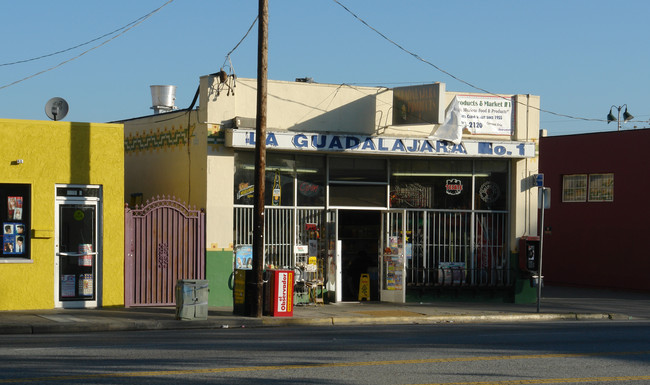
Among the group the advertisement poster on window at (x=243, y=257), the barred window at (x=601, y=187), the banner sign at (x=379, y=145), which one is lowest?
the advertisement poster on window at (x=243, y=257)

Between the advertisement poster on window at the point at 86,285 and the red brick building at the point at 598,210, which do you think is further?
the red brick building at the point at 598,210

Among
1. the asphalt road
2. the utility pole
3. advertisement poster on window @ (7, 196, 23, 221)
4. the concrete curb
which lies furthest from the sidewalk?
advertisement poster on window @ (7, 196, 23, 221)

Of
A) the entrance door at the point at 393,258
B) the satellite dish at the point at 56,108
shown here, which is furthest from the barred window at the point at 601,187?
the satellite dish at the point at 56,108

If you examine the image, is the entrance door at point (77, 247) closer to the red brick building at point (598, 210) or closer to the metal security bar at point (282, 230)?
the metal security bar at point (282, 230)

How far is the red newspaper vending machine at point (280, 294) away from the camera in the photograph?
725 inches

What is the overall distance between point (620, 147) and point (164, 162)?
673 inches

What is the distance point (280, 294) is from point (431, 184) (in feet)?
20.8

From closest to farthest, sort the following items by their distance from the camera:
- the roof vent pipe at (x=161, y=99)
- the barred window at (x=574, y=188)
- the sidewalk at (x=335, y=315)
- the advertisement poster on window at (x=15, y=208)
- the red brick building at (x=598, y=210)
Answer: the sidewalk at (x=335, y=315) → the advertisement poster on window at (x=15, y=208) → the roof vent pipe at (x=161, y=99) → the red brick building at (x=598, y=210) → the barred window at (x=574, y=188)

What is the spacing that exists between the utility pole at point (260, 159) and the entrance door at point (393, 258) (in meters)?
5.10

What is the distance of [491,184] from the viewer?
77.9ft

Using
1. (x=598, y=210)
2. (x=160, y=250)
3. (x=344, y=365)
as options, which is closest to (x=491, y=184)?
(x=160, y=250)

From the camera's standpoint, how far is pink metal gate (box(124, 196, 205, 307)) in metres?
19.6

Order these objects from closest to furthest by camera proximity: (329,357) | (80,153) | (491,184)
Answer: (329,357) < (80,153) < (491,184)

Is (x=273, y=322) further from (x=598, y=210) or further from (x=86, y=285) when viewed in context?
(x=598, y=210)
